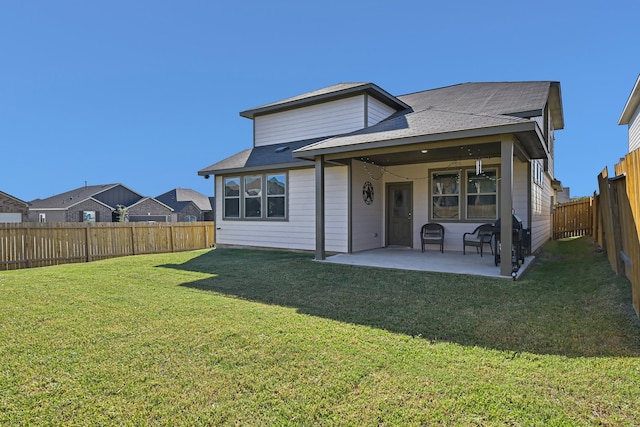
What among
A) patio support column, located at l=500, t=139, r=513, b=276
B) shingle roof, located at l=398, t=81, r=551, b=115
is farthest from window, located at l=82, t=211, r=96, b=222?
patio support column, located at l=500, t=139, r=513, b=276

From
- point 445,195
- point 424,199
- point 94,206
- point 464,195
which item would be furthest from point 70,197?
point 464,195

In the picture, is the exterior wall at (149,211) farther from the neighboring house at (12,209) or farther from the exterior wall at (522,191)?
the exterior wall at (522,191)

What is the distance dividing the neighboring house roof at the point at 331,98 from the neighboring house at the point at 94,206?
2894cm

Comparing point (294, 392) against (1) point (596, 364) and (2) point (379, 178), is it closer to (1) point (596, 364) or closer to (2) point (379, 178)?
(1) point (596, 364)

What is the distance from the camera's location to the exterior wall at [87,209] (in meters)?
33.1

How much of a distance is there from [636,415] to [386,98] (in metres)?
10.1

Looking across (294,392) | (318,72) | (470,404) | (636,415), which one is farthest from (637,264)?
(318,72)

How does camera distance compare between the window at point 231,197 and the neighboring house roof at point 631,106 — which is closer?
the window at point 231,197

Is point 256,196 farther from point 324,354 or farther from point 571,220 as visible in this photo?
point 571,220

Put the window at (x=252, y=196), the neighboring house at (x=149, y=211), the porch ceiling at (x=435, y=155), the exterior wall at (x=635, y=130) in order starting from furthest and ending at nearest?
the neighboring house at (x=149, y=211)
the exterior wall at (x=635, y=130)
the window at (x=252, y=196)
the porch ceiling at (x=435, y=155)

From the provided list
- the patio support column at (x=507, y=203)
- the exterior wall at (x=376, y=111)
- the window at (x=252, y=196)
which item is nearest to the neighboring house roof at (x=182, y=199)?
the window at (x=252, y=196)

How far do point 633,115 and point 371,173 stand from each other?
12911 millimetres

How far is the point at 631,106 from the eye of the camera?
46.4 feet

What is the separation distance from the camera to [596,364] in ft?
9.48
